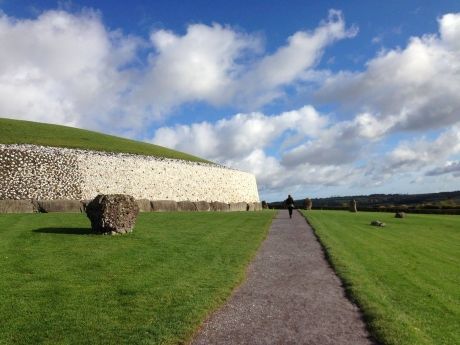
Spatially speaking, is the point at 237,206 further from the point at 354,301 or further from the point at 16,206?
the point at 354,301

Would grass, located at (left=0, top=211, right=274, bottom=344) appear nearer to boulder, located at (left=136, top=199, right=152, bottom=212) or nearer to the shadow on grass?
the shadow on grass

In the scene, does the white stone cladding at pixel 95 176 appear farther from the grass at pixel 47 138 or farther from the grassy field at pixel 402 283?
the grassy field at pixel 402 283

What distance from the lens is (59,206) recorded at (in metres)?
30.7

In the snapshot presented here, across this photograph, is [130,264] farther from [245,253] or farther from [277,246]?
[277,246]

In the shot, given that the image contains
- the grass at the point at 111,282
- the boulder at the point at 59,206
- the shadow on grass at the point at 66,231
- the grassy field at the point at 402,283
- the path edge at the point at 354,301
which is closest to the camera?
the path edge at the point at 354,301

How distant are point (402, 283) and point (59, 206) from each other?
2459 cm

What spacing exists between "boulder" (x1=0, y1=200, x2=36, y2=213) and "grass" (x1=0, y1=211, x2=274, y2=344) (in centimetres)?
876

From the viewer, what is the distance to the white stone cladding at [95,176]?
115ft

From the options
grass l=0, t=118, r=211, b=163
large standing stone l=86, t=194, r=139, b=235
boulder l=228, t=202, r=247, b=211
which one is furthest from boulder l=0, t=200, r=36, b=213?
boulder l=228, t=202, r=247, b=211

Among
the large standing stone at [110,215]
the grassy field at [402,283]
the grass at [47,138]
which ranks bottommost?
the grassy field at [402,283]

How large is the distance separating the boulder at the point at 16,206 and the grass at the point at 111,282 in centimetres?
876

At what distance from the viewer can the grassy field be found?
8.49m

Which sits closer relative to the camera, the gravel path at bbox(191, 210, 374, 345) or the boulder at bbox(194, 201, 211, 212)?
the gravel path at bbox(191, 210, 374, 345)

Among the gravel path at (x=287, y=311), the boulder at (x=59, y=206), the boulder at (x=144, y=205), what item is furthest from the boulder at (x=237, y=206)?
the gravel path at (x=287, y=311)
